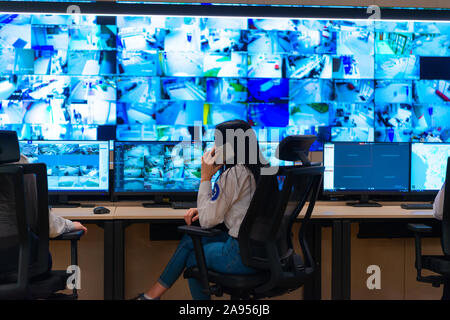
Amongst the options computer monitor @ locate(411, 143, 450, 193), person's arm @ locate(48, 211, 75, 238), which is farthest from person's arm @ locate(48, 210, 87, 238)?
computer monitor @ locate(411, 143, 450, 193)

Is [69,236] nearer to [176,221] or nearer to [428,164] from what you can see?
[176,221]

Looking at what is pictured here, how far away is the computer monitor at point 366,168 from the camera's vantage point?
321 cm

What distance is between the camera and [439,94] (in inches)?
152

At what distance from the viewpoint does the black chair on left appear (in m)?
1.87

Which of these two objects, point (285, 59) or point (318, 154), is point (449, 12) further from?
point (318, 154)

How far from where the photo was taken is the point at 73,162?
10.0 ft

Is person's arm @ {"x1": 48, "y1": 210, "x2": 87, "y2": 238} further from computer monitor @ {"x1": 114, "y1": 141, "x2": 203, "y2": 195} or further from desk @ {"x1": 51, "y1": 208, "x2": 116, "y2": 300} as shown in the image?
computer monitor @ {"x1": 114, "y1": 141, "x2": 203, "y2": 195}

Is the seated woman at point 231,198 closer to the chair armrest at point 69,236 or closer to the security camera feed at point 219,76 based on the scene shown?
the chair armrest at point 69,236

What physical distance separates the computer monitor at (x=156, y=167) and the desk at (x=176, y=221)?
170mm

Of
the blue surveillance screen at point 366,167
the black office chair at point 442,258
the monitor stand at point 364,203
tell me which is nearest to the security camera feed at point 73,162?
the blue surveillance screen at point 366,167

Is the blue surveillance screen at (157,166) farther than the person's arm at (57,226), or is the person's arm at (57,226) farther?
the blue surveillance screen at (157,166)
